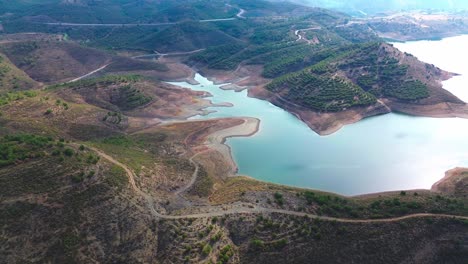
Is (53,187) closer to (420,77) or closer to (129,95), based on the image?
(129,95)

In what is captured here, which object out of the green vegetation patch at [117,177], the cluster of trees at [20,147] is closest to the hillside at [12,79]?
the cluster of trees at [20,147]

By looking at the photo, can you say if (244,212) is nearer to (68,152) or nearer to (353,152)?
(68,152)

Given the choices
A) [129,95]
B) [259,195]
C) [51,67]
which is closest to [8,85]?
[51,67]

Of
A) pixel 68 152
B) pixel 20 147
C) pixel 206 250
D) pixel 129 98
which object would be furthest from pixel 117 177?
pixel 129 98

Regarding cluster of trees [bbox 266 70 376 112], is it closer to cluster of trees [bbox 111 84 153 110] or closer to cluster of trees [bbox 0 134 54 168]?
cluster of trees [bbox 111 84 153 110]

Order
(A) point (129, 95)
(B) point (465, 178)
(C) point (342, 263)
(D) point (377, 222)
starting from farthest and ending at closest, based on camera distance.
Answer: (A) point (129, 95) → (B) point (465, 178) → (D) point (377, 222) → (C) point (342, 263)

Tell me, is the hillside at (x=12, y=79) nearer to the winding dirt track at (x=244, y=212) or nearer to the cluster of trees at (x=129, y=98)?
the cluster of trees at (x=129, y=98)

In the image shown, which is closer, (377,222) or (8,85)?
(377,222)
